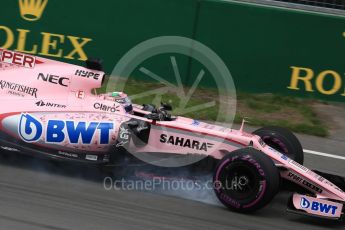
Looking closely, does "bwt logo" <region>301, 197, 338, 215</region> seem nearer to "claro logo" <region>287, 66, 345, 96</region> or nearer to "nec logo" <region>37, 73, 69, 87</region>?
"nec logo" <region>37, 73, 69, 87</region>

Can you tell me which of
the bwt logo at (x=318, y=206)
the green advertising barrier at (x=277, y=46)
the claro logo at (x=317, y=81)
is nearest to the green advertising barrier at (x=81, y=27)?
the green advertising barrier at (x=277, y=46)

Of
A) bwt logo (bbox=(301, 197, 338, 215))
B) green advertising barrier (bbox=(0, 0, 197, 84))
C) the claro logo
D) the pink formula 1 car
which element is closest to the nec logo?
the pink formula 1 car

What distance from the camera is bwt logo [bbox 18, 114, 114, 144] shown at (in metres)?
6.88

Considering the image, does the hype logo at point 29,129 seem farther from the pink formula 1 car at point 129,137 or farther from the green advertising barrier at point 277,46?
the green advertising barrier at point 277,46

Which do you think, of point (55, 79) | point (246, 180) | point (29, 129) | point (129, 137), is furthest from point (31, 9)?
point (246, 180)

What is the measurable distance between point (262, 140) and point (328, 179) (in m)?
0.78

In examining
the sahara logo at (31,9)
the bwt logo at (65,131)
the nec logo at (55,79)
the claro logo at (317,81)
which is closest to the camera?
the bwt logo at (65,131)

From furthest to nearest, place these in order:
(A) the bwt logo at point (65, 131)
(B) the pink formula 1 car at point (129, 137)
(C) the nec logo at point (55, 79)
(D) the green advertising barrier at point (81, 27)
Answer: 1. (D) the green advertising barrier at point (81, 27)
2. (C) the nec logo at point (55, 79)
3. (A) the bwt logo at point (65, 131)
4. (B) the pink formula 1 car at point (129, 137)

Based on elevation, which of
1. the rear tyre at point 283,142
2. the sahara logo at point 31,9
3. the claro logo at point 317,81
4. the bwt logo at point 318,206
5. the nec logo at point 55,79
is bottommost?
the bwt logo at point 318,206

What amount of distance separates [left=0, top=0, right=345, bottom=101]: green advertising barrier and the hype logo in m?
4.25

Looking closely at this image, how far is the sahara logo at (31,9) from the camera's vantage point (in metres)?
11.2

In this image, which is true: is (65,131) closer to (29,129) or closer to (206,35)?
(29,129)

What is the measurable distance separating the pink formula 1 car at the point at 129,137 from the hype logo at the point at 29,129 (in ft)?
0.03

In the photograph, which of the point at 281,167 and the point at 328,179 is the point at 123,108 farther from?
the point at 328,179
